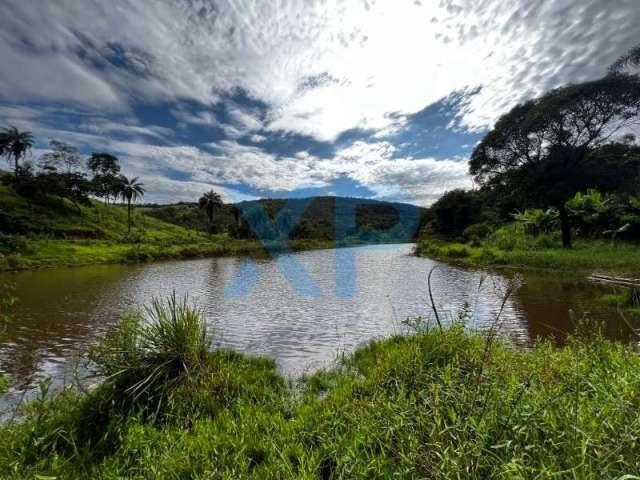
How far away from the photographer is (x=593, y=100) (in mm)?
19422

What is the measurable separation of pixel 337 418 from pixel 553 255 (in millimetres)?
19458

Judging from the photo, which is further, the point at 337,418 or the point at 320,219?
the point at 320,219

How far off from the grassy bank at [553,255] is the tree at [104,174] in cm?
6520

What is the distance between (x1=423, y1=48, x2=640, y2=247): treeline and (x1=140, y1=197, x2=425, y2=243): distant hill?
1271 inches

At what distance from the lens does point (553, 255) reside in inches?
702

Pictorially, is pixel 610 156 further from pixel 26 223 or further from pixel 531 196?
pixel 26 223

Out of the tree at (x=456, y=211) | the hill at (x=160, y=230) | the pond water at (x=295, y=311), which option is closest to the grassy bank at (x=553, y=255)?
the pond water at (x=295, y=311)

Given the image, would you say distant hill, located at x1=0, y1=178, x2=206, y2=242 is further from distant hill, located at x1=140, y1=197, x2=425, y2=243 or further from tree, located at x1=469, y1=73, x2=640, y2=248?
tree, located at x1=469, y1=73, x2=640, y2=248

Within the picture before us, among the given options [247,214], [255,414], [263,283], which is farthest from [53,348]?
[247,214]

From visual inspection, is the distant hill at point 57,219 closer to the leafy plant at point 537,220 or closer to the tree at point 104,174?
the tree at point 104,174

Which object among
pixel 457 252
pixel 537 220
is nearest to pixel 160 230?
→ pixel 457 252

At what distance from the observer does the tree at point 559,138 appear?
1920 centimetres

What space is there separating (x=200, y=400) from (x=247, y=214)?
66804mm

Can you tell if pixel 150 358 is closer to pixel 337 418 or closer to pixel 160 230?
pixel 337 418
